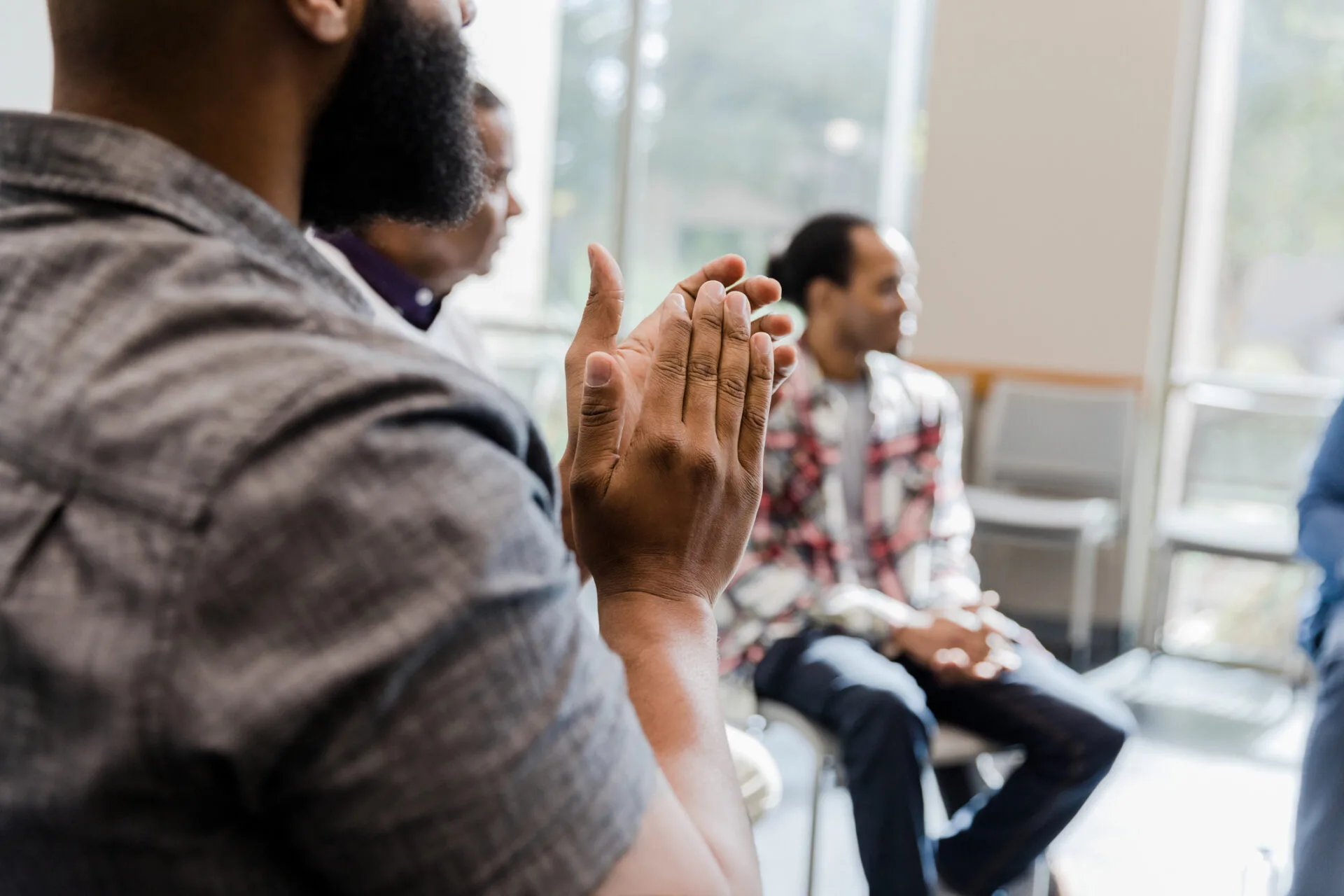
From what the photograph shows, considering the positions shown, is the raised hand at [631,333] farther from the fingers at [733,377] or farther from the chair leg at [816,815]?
the chair leg at [816,815]

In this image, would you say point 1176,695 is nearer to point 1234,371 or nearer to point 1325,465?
point 1234,371

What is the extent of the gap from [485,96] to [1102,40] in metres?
3.51

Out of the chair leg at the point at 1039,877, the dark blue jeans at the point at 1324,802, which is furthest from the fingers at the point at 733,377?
the chair leg at the point at 1039,877

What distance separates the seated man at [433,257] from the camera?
2002 millimetres

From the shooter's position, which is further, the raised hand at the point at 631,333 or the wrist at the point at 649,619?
the raised hand at the point at 631,333

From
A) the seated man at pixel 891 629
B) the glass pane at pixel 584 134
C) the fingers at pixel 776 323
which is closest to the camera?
the fingers at pixel 776 323

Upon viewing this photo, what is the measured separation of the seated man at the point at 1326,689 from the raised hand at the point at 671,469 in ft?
5.06

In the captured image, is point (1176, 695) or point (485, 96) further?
point (1176, 695)

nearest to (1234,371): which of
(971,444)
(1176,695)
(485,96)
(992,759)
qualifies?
(971,444)

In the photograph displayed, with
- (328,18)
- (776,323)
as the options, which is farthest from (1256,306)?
(328,18)

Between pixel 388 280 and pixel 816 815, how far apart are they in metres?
1.12

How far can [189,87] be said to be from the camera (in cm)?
65

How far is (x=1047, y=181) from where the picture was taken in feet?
16.1

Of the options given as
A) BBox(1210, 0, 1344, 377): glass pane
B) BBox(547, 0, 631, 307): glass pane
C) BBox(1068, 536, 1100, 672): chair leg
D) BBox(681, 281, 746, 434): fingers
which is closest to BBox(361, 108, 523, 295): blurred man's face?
BBox(681, 281, 746, 434): fingers
